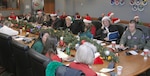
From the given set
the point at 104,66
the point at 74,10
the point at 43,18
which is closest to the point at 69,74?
the point at 104,66

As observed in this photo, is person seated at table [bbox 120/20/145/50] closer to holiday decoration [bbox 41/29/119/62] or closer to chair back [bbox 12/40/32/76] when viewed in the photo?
holiday decoration [bbox 41/29/119/62]

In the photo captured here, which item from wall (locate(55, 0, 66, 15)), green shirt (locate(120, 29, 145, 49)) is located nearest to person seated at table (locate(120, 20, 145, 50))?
green shirt (locate(120, 29, 145, 49))

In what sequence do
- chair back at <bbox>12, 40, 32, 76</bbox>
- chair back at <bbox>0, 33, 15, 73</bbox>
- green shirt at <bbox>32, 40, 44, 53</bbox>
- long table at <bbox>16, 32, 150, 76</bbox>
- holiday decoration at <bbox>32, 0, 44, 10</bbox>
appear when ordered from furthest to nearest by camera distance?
holiday decoration at <bbox>32, 0, 44, 10</bbox>
chair back at <bbox>0, 33, 15, 73</bbox>
green shirt at <bbox>32, 40, 44, 53</bbox>
chair back at <bbox>12, 40, 32, 76</bbox>
long table at <bbox>16, 32, 150, 76</bbox>

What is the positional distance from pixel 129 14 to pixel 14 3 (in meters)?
6.27

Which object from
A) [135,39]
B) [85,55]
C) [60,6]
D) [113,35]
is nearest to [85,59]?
[85,55]

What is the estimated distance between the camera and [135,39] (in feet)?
13.0

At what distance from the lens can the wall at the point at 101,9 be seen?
7614mm

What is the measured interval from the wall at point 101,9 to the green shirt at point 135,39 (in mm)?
3751

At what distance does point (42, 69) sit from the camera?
7.04 ft

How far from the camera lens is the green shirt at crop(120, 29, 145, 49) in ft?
12.9

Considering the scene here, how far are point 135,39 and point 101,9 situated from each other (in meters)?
5.28

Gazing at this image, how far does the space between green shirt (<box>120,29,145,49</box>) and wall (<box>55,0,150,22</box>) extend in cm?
375

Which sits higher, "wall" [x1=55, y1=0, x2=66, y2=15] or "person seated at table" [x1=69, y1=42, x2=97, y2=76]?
"wall" [x1=55, y1=0, x2=66, y2=15]

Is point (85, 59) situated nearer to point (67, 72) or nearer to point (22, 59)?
point (67, 72)
